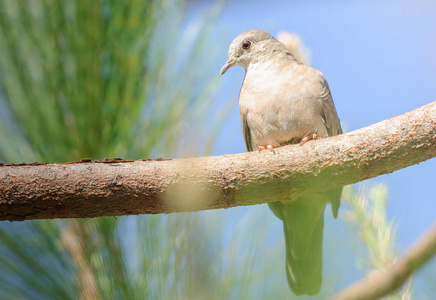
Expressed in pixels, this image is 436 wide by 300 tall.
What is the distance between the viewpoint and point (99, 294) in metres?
1.41

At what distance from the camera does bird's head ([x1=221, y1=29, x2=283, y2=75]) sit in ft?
12.1

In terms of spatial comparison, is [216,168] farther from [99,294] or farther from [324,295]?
[324,295]

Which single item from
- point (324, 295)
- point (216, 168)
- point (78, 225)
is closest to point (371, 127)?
point (216, 168)

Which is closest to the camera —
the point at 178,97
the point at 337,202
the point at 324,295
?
the point at 324,295

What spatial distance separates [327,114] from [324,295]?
83.2 inches

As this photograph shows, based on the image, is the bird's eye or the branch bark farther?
the bird's eye

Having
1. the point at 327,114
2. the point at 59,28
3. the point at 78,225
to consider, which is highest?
the point at 327,114

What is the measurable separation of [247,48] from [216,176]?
6.29 feet

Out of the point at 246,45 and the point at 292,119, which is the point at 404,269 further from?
the point at 246,45

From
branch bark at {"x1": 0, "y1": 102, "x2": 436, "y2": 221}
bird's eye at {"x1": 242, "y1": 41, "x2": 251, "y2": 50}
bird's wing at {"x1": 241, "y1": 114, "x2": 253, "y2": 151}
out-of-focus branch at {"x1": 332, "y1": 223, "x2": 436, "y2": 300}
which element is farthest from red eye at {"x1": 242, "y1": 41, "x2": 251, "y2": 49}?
out-of-focus branch at {"x1": 332, "y1": 223, "x2": 436, "y2": 300}

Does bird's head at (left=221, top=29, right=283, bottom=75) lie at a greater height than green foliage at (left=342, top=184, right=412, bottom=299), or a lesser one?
greater

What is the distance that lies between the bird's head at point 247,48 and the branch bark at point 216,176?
1586mm

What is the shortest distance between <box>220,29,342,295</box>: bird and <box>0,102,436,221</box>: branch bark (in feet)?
2.44

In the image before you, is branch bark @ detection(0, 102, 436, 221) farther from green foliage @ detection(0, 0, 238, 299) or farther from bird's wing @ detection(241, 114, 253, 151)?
bird's wing @ detection(241, 114, 253, 151)
